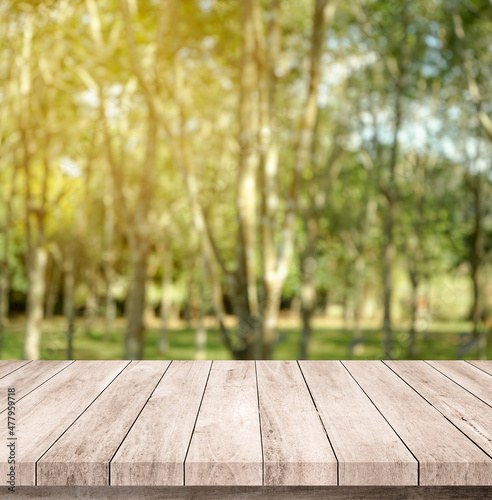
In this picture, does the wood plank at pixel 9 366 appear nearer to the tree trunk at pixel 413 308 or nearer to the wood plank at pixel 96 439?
the wood plank at pixel 96 439

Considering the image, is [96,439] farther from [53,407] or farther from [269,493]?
[269,493]

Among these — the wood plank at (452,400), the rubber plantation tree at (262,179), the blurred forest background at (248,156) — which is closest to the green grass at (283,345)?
the blurred forest background at (248,156)

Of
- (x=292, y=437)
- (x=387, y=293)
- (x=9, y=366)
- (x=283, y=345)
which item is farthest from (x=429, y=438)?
(x=283, y=345)

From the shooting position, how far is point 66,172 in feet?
31.7

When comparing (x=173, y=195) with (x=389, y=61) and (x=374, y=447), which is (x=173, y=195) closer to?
(x=389, y=61)

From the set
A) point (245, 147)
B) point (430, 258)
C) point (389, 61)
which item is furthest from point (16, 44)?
point (430, 258)

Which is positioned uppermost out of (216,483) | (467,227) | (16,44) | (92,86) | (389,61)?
(389,61)

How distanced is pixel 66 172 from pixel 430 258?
10.6 m

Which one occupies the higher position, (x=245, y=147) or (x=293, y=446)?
(x=245, y=147)

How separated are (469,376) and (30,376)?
1.73 m

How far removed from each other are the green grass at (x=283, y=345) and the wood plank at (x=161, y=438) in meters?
11.4

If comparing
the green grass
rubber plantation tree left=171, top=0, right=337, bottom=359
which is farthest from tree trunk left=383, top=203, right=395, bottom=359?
rubber plantation tree left=171, top=0, right=337, bottom=359

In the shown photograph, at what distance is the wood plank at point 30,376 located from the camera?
6.96ft

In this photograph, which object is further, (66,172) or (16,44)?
(66,172)
